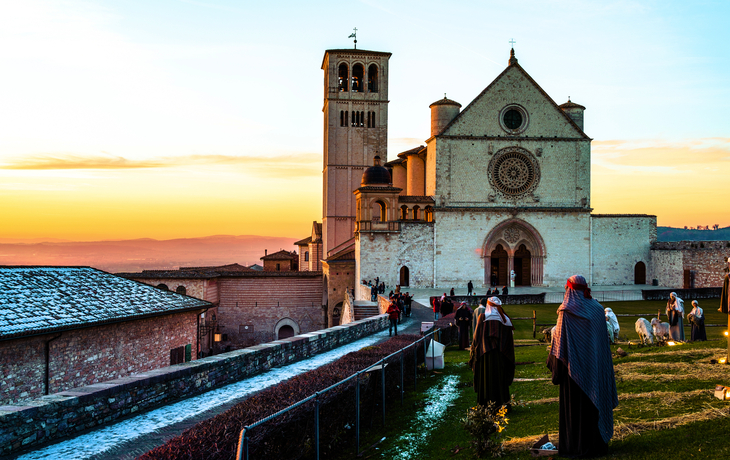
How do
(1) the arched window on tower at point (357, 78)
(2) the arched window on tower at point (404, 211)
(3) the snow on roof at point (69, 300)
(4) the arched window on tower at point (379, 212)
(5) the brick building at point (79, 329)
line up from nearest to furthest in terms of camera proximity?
(5) the brick building at point (79, 329) < (3) the snow on roof at point (69, 300) < (4) the arched window on tower at point (379, 212) < (2) the arched window on tower at point (404, 211) < (1) the arched window on tower at point (357, 78)

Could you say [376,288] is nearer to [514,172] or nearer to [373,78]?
[514,172]

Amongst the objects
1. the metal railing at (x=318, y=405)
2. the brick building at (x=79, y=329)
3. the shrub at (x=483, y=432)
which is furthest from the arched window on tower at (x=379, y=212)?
the shrub at (x=483, y=432)

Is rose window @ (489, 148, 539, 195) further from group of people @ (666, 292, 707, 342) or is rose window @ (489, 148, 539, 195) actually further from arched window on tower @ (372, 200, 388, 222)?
group of people @ (666, 292, 707, 342)

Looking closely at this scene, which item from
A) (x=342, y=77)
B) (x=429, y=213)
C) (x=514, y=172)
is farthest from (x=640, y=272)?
(x=342, y=77)

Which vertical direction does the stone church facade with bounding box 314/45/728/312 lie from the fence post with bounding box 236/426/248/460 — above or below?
above

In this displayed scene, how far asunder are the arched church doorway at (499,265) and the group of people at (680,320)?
84.7 feet

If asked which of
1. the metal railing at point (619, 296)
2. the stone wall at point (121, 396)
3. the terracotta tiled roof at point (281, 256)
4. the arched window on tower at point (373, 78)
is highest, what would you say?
the arched window on tower at point (373, 78)

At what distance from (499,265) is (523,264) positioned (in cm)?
194

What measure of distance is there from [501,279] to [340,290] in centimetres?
1276

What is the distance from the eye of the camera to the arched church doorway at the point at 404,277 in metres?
39.3

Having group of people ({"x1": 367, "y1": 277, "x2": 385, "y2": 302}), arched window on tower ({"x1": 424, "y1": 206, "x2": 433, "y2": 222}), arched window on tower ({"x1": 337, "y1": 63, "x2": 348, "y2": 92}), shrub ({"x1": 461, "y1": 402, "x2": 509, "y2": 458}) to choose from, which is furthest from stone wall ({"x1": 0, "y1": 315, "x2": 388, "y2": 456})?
arched window on tower ({"x1": 337, "y1": 63, "x2": 348, "y2": 92})

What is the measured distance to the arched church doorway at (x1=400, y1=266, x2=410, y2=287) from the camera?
3934cm

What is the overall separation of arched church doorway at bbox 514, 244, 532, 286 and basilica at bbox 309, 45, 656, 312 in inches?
3.1

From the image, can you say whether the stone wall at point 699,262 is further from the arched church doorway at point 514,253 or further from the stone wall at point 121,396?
the stone wall at point 121,396
